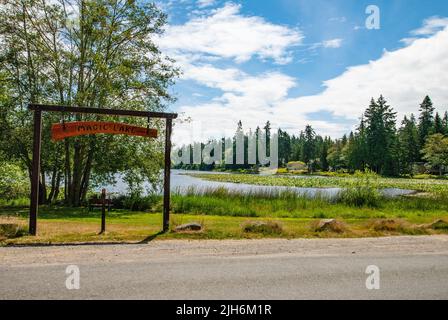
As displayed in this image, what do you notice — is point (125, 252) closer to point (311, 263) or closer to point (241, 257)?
point (241, 257)

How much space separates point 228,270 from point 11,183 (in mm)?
20245

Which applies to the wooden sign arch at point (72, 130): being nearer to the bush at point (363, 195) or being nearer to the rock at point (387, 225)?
the rock at point (387, 225)

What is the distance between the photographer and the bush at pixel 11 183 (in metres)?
21.9

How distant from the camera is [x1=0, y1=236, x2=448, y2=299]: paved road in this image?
5797 mm

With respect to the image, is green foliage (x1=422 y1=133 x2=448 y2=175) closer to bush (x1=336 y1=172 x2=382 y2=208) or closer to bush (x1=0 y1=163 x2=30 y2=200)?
bush (x1=336 y1=172 x2=382 y2=208)

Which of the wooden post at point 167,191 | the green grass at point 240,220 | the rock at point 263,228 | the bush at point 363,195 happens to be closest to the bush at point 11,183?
the green grass at point 240,220

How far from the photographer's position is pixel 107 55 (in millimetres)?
21359

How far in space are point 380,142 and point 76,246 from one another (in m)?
84.0

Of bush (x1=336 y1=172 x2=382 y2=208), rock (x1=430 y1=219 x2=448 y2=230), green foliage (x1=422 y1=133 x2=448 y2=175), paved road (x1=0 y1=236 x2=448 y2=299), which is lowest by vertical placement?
paved road (x1=0 y1=236 x2=448 y2=299)

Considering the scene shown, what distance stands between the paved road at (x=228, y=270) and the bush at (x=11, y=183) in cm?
1539

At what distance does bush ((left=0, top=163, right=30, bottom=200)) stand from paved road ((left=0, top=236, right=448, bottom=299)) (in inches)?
606

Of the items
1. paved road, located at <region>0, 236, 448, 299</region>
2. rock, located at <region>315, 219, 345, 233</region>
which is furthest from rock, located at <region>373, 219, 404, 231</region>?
paved road, located at <region>0, 236, 448, 299</region>

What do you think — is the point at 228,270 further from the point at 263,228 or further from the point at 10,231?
the point at 10,231
